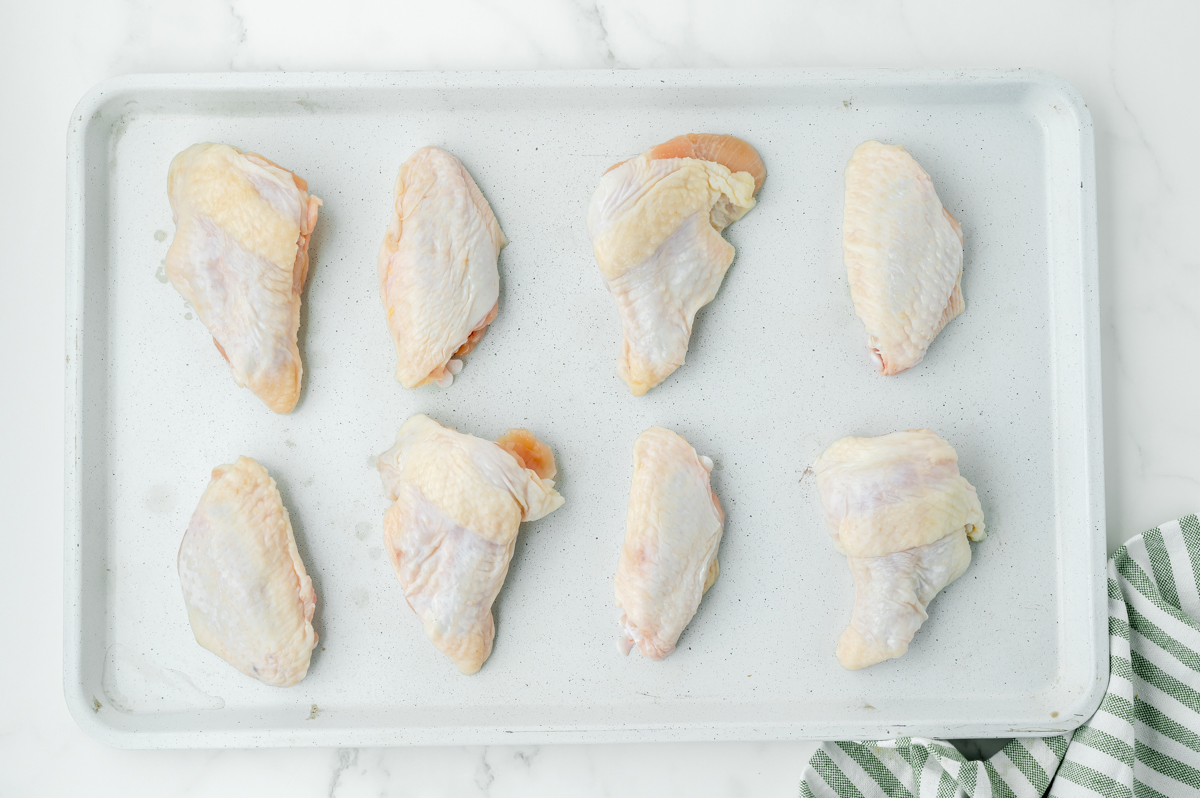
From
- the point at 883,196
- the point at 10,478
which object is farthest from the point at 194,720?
the point at 883,196

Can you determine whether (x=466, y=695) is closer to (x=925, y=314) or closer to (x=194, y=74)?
(x=925, y=314)

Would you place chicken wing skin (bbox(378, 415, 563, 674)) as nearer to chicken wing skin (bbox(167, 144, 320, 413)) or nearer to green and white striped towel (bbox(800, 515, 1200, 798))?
chicken wing skin (bbox(167, 144, 320, 413))

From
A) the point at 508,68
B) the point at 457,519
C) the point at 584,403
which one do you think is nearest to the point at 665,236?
the point at 584,403

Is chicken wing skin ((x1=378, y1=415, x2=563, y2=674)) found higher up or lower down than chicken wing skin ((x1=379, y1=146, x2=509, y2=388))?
lower down

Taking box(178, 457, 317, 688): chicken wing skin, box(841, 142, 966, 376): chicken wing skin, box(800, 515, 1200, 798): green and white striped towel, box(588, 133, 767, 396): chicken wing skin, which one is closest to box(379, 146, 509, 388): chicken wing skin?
box(588, 133, 767, 396): chicken wing skin

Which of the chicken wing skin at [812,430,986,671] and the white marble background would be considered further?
the white marble background

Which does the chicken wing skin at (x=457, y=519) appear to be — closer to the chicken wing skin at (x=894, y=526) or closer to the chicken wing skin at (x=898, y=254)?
the chicken wing skin at (x=894, y=526)
